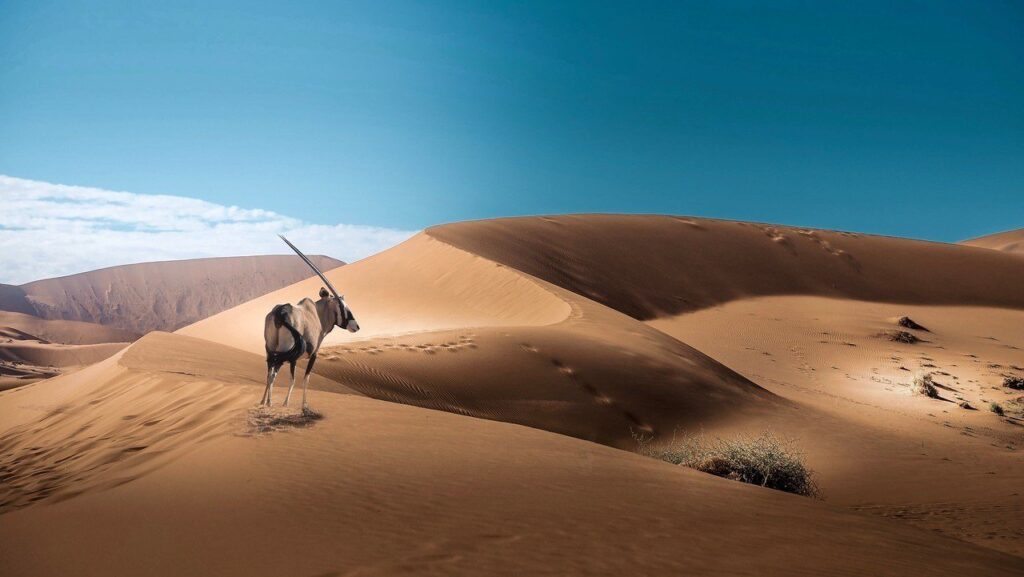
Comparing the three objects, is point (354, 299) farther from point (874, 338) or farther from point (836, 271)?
point (836, 271)

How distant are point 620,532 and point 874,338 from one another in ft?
99.3

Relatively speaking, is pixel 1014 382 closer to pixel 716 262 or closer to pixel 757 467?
pixel 757 467

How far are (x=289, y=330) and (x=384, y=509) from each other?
329 cm

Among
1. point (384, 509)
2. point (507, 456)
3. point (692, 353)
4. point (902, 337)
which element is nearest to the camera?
point (384, 509)

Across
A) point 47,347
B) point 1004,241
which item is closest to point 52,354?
point 47,347

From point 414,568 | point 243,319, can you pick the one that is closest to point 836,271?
point 243,319

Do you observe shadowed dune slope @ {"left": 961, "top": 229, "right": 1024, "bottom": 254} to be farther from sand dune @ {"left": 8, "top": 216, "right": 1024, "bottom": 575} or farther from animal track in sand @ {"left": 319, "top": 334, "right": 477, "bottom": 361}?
animal track in sand @ {"left": 319, "top": 334, "right": 477, "bottom": 361}

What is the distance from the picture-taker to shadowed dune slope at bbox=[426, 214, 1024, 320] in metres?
37.8

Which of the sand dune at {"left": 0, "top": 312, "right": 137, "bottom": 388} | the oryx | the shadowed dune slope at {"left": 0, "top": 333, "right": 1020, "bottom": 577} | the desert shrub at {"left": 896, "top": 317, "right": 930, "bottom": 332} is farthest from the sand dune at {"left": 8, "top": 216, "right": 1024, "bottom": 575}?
the sand dune at {"left": 0, "top": 312, "right": 137, "bottom": 388}

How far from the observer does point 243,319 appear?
33.9 meters

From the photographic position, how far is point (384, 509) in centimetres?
577

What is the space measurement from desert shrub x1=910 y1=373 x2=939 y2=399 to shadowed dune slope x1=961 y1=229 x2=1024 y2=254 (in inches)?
3638

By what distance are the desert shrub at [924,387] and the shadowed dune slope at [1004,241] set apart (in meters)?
92.4

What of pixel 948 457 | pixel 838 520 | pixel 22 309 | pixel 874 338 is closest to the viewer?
pixel 838 520
